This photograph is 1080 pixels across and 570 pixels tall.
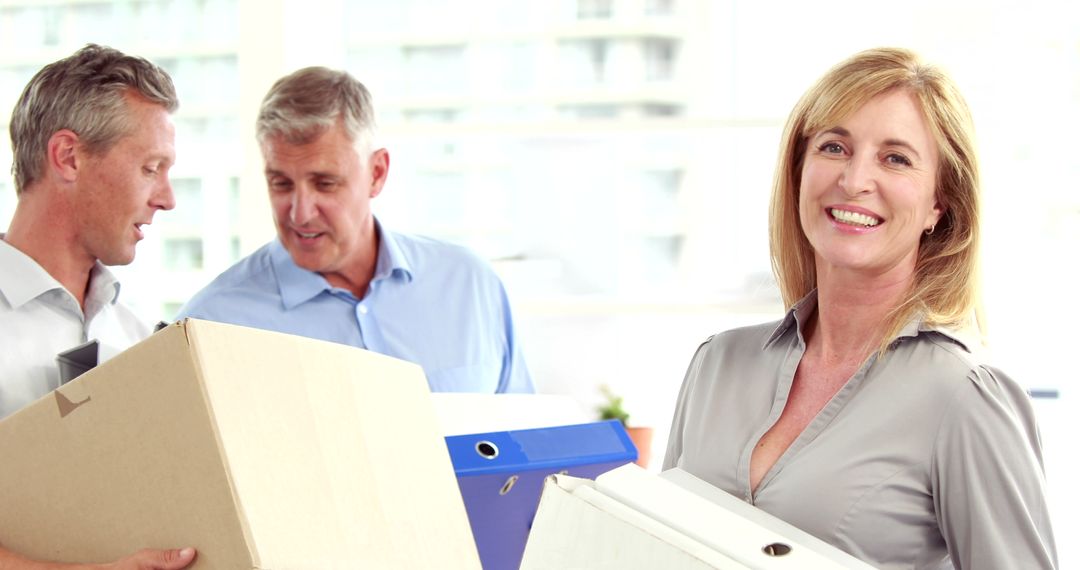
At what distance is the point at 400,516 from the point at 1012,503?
0.62 m

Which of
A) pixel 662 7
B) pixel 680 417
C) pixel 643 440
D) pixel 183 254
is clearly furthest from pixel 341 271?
pixel 183 254

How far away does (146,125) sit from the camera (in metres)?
1.69

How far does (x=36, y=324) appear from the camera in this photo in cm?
154

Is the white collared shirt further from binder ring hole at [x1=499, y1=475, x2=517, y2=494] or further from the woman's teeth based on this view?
the woman's teeth

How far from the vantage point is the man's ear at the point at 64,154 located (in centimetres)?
161

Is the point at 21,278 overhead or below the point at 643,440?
overhead

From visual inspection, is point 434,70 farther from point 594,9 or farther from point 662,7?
point 662,7

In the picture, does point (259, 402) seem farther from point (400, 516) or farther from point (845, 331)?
point (845, 331)

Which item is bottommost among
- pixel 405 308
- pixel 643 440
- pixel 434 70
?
pixel 643 440

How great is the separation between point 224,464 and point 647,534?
342 mm

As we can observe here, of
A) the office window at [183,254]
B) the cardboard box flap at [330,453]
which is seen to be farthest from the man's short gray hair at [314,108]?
the office window at [183,254]

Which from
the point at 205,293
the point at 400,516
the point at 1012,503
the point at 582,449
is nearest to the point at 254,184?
the point at 205,293

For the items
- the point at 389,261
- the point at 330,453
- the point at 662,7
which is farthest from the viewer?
the point at 662,7

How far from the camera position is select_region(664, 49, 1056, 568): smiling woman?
1.19 m
